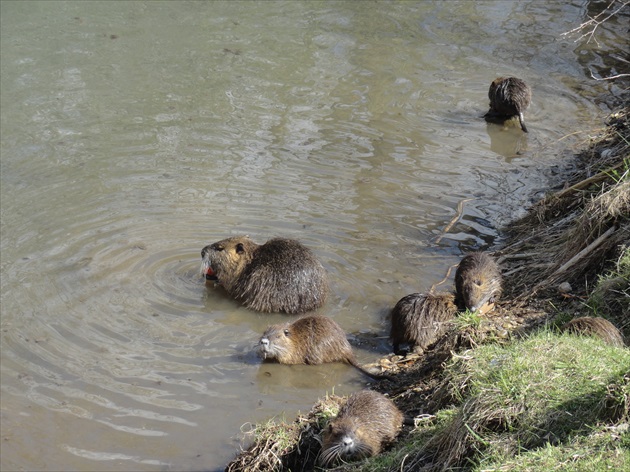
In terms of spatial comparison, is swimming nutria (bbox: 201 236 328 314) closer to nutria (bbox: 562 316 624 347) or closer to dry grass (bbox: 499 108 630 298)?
dry grass (bbox: 499 108 630 298)

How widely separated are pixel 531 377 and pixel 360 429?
0.94 m

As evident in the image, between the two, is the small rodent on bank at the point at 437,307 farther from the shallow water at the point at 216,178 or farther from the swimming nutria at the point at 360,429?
the swimming nutria at the point at 360,429

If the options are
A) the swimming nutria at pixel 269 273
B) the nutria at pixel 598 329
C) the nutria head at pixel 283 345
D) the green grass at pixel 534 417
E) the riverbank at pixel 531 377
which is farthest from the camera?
the swimming nutria at pixel 269 273

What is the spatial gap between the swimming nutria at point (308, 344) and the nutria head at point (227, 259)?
90cm

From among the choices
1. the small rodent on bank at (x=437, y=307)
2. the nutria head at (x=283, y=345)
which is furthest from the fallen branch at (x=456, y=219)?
the nutria head at (x=283, y=345)

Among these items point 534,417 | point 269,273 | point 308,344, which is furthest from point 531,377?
point 269,273

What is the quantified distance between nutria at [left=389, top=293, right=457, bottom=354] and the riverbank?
0.43 feet

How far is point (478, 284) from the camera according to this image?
20.0ft

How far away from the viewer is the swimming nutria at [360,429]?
4414 mm

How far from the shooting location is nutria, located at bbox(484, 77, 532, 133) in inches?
386

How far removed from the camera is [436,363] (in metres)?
5.47

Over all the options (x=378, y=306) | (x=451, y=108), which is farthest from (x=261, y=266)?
(x=451, y=108)

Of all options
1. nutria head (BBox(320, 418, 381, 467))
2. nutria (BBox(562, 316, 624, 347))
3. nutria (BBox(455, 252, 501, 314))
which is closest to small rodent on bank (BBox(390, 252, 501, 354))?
nutria (BBox(455, 252, 501, 314))

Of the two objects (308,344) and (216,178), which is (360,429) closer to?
(308,344)
